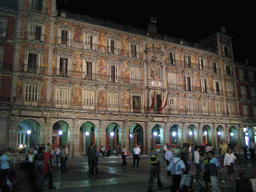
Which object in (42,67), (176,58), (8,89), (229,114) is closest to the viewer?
(8,89)

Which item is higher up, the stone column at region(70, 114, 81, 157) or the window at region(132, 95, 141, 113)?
the window at region(132, 95, 141, 113)

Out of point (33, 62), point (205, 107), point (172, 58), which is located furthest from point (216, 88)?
point (33, 62)

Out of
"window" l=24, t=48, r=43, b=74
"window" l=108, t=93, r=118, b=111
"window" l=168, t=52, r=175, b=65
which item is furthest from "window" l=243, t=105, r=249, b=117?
"window" l=24, t=48, r=43, b=74

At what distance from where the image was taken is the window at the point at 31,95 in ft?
76.3

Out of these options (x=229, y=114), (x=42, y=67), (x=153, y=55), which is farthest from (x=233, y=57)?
(x=42, y=67)

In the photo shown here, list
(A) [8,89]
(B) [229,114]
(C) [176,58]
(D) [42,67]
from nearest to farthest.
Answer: (A) [8,89] → (D) [42,67] → (C) [176,58] → (B) [229,114]

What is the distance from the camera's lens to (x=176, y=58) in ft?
112

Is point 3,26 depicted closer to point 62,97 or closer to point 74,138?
Result: point 62,97

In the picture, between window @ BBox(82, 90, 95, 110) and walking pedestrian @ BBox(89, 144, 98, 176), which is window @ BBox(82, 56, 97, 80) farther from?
walking pedestrian @ BBox(89, 144, 98, 176)

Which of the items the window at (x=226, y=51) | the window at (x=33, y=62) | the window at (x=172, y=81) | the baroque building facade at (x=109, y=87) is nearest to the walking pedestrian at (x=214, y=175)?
the baroque building facade at (x=109, y=87)

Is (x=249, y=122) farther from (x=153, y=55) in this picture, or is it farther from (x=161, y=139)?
(x=153, y=55)

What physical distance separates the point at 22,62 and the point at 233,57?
3374cm

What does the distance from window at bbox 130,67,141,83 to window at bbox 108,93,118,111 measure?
331 cm

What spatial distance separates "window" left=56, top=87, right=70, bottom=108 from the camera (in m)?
24.7
